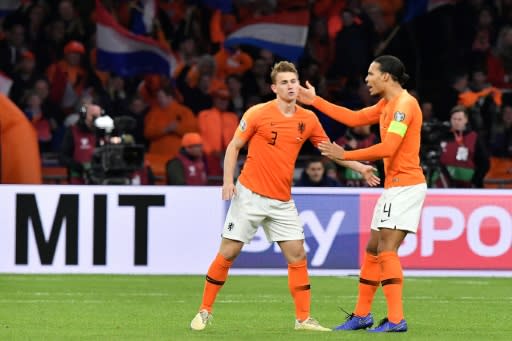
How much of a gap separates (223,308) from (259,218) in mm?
2218

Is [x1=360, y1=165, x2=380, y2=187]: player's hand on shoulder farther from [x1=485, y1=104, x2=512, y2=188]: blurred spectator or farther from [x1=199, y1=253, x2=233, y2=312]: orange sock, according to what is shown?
[x1=485, y1=104, x2=512, y2=188]: blurred spectator

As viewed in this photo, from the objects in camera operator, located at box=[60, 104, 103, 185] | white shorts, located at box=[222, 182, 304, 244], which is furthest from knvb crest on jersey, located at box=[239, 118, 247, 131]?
camera operator, located at box=[60, 104, 103, 185]

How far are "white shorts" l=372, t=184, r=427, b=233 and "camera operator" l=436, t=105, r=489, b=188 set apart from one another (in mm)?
8208

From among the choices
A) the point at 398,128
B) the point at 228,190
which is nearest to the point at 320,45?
the point at 228,190

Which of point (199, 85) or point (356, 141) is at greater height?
point (199, 85)

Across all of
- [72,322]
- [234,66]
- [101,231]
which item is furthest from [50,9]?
[72,322]

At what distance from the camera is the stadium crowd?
65.3ft

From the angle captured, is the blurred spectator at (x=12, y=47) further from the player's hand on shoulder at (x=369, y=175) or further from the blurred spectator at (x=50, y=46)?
the player's hand on shoulder at (x=369, y=175)

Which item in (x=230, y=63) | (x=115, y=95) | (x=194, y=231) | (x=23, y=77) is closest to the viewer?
(x=194, y=231)

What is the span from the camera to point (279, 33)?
882 inches

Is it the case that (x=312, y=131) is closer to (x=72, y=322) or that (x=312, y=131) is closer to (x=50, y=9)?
(x=72, y=322)

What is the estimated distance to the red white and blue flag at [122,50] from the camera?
21.7m

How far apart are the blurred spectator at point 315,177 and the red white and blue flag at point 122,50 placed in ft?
11.6

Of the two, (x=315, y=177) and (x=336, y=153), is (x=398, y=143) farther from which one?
(x=315, y=177)
